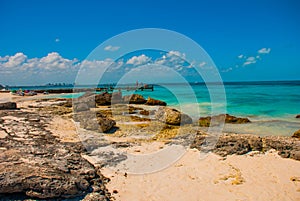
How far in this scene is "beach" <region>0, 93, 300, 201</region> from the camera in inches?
186

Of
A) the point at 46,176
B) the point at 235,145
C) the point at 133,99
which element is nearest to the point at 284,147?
the point at 235,145

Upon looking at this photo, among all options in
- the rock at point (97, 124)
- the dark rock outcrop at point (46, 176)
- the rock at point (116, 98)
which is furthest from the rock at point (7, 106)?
the dark rock outcrop at point (46, 176)

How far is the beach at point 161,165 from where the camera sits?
473 cm

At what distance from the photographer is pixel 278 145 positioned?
7359mm

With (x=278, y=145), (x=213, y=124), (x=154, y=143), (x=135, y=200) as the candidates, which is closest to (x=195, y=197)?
(x=135, y=200)

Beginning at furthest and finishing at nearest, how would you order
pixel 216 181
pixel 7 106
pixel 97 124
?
pixel 7 106 → pixel 97 124 → pixel 216 181

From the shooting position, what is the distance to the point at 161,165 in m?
6.44

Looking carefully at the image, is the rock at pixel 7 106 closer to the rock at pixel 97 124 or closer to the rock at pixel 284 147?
the rock at pixel 97 124

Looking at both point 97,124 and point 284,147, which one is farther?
point 97,124

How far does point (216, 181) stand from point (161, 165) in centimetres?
173

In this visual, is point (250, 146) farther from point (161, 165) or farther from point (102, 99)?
→ point (102, 99)

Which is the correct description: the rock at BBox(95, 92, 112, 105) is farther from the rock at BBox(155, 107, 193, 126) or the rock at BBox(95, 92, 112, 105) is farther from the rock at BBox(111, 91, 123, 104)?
the rock at BBox(155, 107, 193, 126)

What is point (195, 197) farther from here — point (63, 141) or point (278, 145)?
point (63, 141)

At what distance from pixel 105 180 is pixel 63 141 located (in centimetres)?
376
